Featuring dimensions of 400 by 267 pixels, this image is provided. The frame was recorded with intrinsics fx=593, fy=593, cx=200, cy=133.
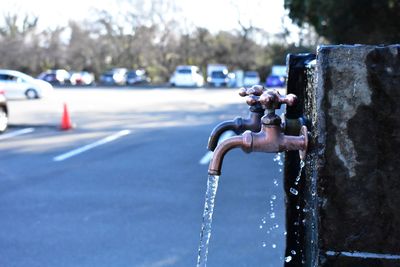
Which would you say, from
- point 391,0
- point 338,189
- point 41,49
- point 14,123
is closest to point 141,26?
point 41,49

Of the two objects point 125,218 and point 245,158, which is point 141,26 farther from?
point 125,218

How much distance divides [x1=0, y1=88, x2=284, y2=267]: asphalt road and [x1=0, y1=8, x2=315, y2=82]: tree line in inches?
1974

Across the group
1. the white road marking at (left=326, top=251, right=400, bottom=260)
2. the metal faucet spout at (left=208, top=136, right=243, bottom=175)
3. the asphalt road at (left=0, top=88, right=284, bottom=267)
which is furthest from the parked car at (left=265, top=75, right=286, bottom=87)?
the white road marking at (left=326, top=251, right=400, bottom=260)

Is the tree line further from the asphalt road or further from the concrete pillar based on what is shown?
the concrete pillar

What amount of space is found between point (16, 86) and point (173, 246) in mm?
28217

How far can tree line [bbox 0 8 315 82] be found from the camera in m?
63.0

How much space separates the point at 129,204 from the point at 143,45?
58.5 meters

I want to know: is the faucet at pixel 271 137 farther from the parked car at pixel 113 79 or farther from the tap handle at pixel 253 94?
the parked car at pixel 113 79

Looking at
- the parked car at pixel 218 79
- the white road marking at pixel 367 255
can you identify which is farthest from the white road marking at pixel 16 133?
the parked car at pixel 218 79

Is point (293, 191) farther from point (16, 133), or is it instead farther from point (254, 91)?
point (16, 133)

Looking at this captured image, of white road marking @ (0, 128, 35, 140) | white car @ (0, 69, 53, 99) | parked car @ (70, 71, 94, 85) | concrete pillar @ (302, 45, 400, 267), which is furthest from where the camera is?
parked car @ (70, 71, 94, 85)

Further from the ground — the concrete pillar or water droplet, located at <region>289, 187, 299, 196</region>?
the concrete pillar

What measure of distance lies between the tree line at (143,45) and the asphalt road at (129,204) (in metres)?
50.1

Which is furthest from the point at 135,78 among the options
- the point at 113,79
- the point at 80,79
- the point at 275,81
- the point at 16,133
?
the point at 16,133
